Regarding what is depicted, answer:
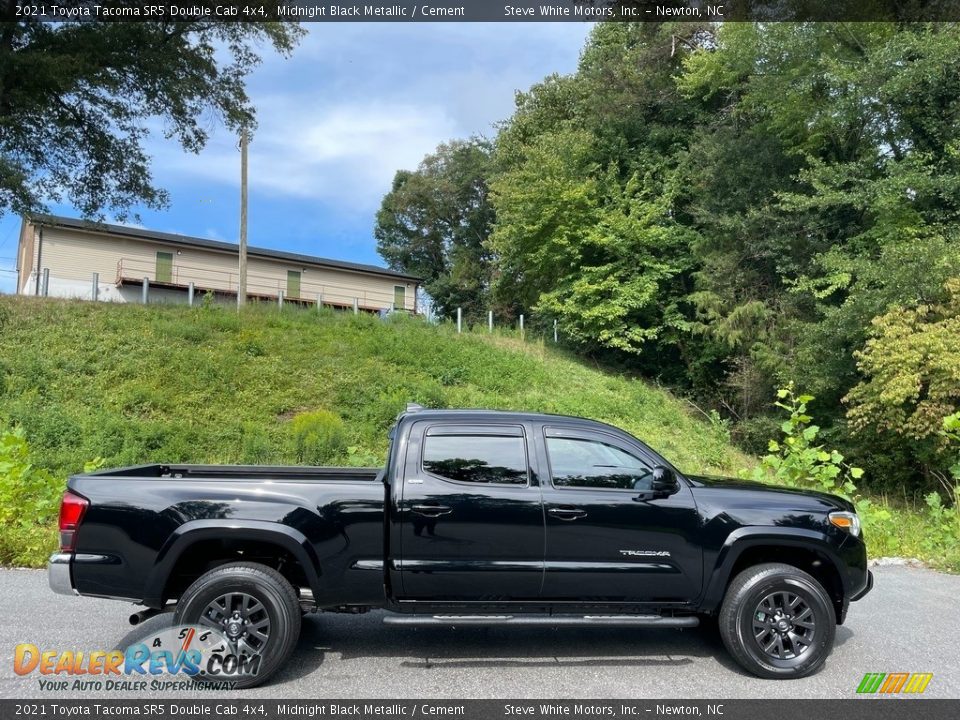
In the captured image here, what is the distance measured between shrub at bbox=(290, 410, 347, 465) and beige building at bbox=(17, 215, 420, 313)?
15985 mm

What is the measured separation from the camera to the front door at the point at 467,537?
4.46 metres

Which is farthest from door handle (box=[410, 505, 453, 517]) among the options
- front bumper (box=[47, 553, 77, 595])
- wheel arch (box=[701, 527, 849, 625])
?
front bumper (box=[47, 553, 77, 595])

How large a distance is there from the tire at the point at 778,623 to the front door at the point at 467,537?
1399 mm

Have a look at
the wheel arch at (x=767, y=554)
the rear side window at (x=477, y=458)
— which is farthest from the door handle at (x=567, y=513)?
the wheel arch at (x=767, y=554)

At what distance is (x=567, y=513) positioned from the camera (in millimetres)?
→ 4574

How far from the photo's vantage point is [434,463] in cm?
470

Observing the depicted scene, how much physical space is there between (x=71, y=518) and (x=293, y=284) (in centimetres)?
3142

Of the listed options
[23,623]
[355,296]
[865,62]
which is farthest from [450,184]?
[23,623]

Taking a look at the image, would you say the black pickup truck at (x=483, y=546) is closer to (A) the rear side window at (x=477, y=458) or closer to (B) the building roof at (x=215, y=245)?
(A) the rear side window at (x=477, y=458)

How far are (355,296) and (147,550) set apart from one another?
1297 inches

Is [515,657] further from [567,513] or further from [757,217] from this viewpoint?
[757,217]

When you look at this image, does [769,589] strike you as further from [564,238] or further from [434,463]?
[564,238]

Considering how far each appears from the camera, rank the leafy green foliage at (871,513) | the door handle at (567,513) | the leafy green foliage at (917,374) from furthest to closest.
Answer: the leafy green foliage at (917,374), the leafy green foliage at (871,513), the door handle at (567,513)

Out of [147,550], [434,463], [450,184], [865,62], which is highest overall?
[450,184]
